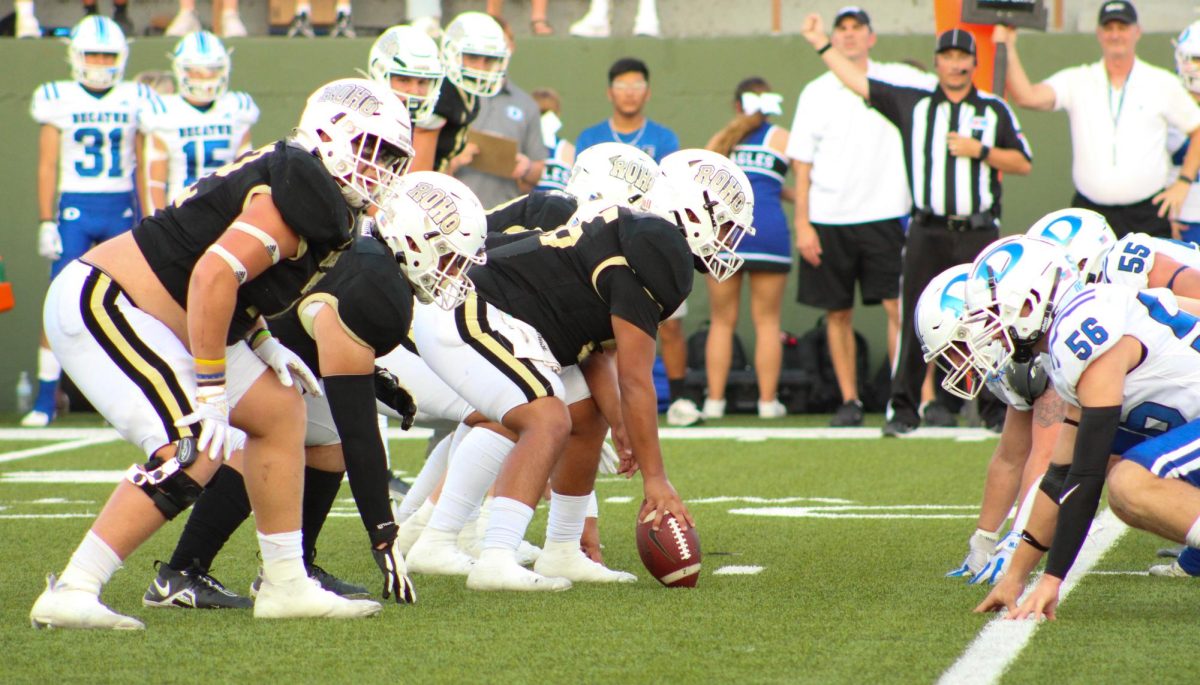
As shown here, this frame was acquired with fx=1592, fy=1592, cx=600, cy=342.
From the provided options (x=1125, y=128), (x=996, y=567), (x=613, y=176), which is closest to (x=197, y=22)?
(x=1125, y=128)

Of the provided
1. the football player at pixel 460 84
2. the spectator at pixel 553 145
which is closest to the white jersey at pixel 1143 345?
the football player at pixel 460 84

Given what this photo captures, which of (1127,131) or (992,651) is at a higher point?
(1127,131)

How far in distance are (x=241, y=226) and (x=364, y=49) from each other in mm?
7856

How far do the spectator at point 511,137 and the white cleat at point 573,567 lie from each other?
4.29 metres

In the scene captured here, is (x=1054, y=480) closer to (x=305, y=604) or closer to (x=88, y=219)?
(x=305, y=604)

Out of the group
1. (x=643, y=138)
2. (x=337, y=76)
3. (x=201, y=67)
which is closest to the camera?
(x=201, y=67)

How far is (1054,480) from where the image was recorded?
13.5ft

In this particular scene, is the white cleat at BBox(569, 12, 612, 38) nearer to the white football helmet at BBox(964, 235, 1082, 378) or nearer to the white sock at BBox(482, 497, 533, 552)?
the white sock at BBox(482, 497, 533, 552)

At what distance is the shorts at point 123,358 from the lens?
3969 millimetres

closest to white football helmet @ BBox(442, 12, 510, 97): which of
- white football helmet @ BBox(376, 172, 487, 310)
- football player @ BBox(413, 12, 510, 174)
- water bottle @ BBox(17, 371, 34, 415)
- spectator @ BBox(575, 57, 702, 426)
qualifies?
football player @ BBox(413, 12, 510, 174)

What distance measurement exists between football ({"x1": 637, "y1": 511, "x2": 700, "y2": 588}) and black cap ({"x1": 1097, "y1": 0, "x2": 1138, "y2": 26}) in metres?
5.48

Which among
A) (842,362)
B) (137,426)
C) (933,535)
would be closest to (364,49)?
(842,362)

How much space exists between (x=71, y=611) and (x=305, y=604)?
596 mm

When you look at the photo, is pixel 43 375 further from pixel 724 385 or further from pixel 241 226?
pixel 241 226
